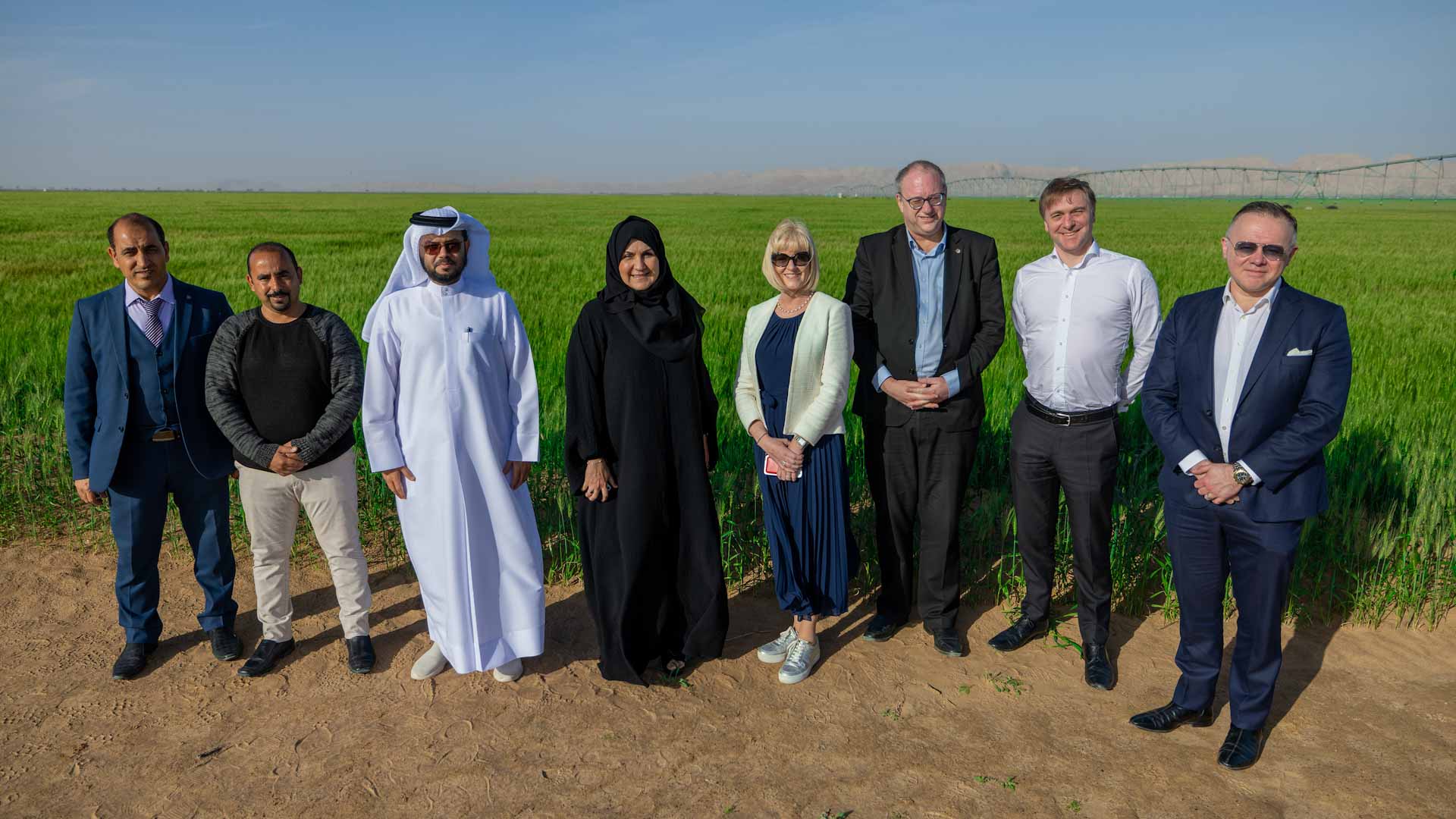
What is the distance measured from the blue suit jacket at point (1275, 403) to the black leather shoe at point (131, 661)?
4.36 m

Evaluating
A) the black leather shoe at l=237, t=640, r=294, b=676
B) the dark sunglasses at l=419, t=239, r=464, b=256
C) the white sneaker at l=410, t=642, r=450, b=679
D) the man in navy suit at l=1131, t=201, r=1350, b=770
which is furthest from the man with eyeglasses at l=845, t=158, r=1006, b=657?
the black leather shoe at l=237, t=640, r=294, b=676

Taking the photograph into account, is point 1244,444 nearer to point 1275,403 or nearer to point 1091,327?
point 1275,403

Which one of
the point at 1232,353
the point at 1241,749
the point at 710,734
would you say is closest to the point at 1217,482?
the point at 1232,353

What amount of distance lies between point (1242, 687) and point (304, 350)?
3884 mm

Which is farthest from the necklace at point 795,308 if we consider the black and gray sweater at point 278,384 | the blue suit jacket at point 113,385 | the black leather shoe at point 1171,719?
the blue suit jacket at point 113,385

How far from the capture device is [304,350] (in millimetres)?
3562

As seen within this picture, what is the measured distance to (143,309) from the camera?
12.1 ft

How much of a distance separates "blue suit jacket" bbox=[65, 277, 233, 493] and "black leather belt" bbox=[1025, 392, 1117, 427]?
140 inches

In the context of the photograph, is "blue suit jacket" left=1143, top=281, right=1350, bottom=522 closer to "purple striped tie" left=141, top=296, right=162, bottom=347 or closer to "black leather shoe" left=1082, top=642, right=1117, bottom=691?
"black leather shoe" left=1082, top=642, right=1117, bottom=691

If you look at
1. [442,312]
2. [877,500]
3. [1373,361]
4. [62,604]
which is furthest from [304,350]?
[1373,361]

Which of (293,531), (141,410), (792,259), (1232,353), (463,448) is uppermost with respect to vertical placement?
(792,259)

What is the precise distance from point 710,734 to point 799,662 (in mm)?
589

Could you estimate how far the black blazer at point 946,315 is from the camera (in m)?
3.73

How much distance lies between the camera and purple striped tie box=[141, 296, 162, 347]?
3.70 metres
